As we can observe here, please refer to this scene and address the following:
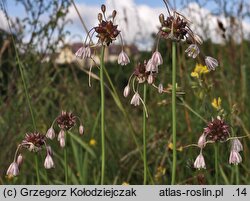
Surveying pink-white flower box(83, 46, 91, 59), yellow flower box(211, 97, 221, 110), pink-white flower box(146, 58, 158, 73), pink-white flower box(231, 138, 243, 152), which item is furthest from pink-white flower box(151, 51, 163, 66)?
yellow flower box(211, 97, 221, 110)

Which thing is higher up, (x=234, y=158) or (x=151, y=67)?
(x=151, y=67)

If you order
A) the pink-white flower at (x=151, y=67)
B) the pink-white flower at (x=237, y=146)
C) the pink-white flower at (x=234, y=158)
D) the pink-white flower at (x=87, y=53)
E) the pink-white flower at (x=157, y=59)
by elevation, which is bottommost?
the pink-white flower at (x=234, y=158)

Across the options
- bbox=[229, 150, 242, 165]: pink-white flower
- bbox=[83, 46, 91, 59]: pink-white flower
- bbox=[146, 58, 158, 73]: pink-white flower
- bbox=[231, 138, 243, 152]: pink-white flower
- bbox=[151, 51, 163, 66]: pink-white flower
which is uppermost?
bbox=[83, 46, 91, 59]: pink-white flower

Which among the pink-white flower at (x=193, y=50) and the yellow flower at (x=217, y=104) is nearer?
the pink-white flower at (x=193, y=50)

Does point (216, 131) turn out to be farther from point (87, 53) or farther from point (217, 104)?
point (217, 104)

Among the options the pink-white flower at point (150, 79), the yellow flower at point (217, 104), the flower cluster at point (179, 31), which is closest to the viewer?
the flower cluster at point (179, 31)

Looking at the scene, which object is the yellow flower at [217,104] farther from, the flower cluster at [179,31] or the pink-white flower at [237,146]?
the flower cluster at [179,31]

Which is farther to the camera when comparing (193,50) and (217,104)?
(217,104)

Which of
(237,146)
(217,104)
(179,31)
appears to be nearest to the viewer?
(179,31)

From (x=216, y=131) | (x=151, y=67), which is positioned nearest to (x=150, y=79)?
(x=151, y=67)

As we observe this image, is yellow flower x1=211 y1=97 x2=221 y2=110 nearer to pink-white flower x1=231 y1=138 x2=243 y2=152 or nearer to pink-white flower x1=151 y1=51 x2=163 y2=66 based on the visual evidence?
pink-white flower x1=231 y1=138 x2=243 y2=152

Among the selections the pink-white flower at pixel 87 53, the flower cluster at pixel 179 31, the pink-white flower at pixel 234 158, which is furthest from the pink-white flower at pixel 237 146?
the pink-white flower at pixel 87 53

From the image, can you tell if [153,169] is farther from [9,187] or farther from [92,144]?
[9,187]

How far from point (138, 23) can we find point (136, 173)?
2437 mm
